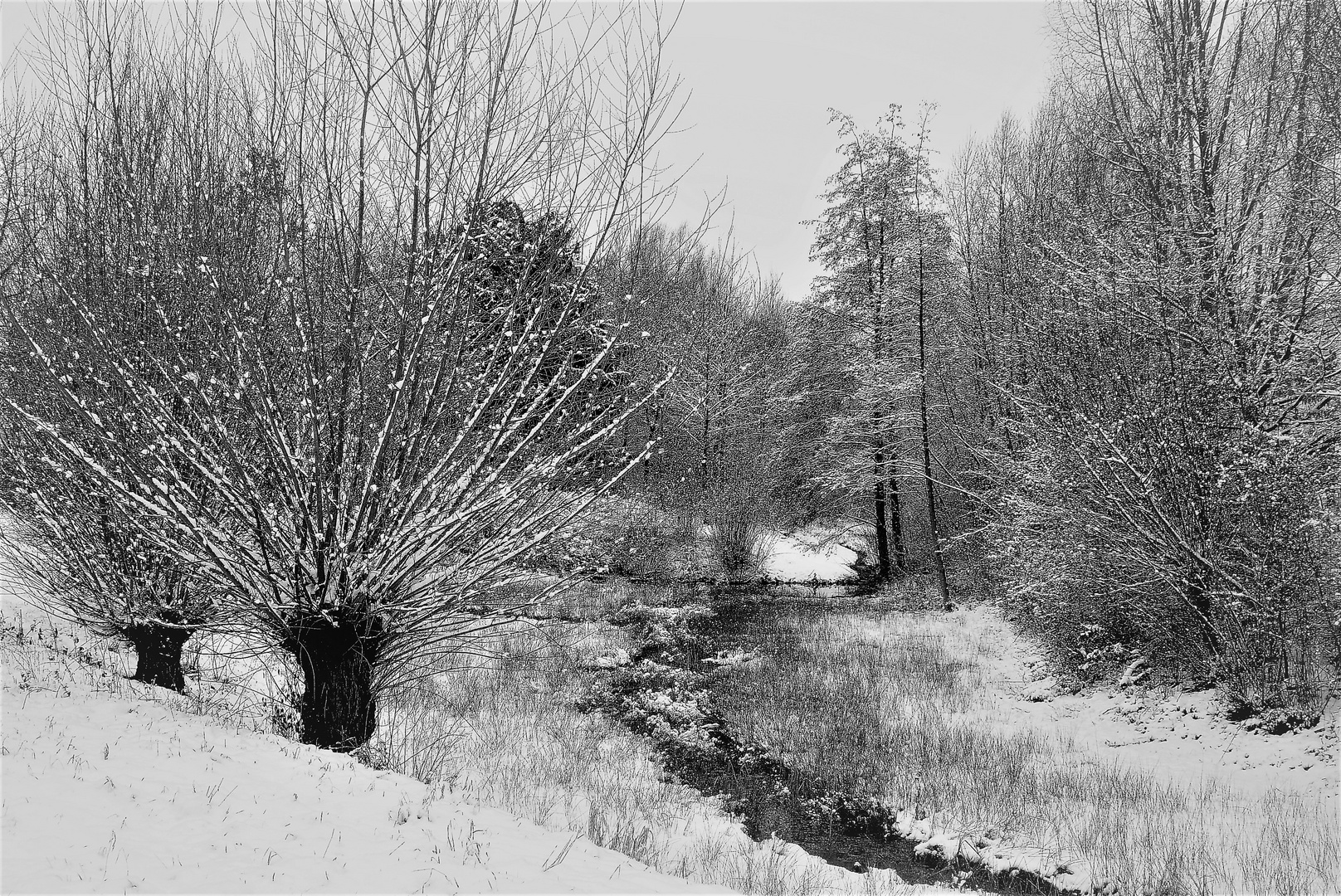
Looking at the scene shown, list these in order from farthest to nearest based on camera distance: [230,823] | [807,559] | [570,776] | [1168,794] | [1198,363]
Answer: [807,559], [1198,363], [570,776], [1168,794], [230,823]

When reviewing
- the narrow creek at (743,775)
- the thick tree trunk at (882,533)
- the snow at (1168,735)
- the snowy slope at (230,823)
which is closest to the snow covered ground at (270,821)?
the snowy slope at (230,823)

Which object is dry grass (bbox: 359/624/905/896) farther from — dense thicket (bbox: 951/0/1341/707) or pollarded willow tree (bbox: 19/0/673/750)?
dense thicket (bbox: 951/0/1341/707)

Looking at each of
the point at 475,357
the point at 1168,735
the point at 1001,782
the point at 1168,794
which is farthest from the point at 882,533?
the point at 475,357

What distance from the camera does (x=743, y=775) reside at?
315 inches

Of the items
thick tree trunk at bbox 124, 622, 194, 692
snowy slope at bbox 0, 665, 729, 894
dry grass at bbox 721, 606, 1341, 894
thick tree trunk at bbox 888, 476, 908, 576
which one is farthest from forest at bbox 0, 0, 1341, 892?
thick tree trunk at bbox 888, 476, 908, 576

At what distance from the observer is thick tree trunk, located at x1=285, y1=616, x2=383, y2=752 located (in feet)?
17.0

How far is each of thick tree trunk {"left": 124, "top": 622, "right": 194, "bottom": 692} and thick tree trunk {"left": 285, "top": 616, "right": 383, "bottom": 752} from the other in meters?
2.45

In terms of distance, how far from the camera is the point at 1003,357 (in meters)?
15.2

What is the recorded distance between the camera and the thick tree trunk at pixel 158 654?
22.6ft

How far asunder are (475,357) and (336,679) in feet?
8.34

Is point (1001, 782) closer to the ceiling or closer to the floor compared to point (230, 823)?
closer to the floor

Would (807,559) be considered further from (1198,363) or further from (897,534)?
(1198,363)

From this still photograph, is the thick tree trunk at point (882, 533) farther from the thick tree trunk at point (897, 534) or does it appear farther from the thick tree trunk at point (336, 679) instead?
the thick tree trunk at point (336, 679)

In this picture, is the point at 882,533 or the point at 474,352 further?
the point at 882,533
